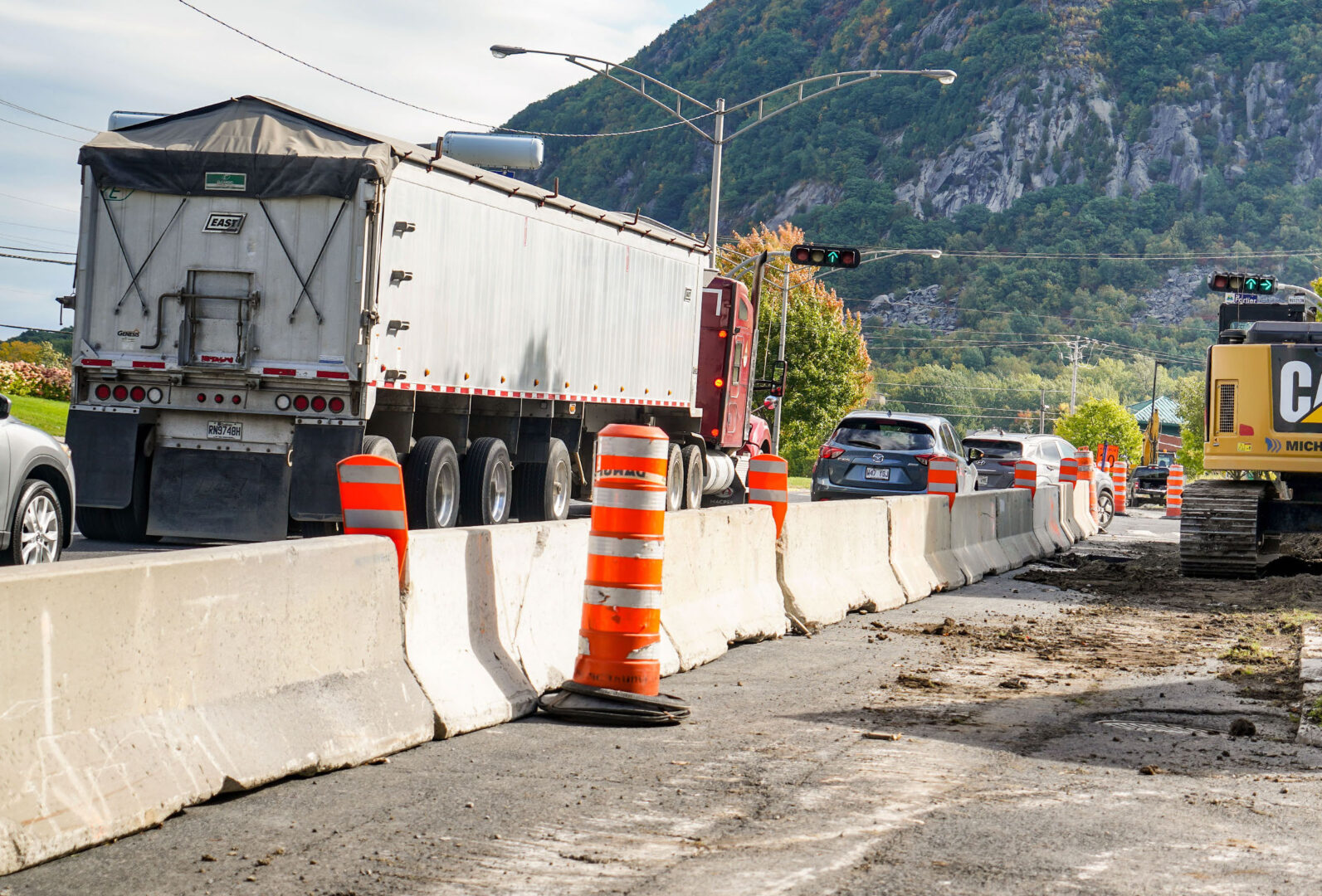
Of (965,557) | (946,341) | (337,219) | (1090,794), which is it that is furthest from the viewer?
(946,341)

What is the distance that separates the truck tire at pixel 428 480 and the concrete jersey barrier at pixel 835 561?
4.34 meters

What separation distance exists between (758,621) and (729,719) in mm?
3113

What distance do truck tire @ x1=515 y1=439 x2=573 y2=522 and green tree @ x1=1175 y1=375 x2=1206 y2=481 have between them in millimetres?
74801

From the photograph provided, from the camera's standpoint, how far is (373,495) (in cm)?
673

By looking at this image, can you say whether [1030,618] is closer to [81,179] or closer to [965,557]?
[965,557]

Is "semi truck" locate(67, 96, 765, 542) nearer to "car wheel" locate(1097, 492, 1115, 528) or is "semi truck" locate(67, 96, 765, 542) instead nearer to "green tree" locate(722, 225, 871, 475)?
"car wheel" locate(1097, 492, 1115, 528)

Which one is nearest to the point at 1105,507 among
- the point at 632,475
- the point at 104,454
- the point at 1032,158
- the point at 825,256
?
the point at 825,256

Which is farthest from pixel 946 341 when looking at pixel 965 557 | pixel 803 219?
pixel 965 557

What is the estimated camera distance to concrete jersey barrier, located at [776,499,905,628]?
36.7 ft

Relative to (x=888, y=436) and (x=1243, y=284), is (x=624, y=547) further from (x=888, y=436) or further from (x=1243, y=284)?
(x=1243, y=284)

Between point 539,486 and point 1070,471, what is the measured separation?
37.2 feet

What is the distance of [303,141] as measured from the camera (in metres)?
14.0

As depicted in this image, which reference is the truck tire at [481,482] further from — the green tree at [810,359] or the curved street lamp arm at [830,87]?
the green tree at [810,359]

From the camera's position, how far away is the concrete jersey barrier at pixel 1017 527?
18.5 m
